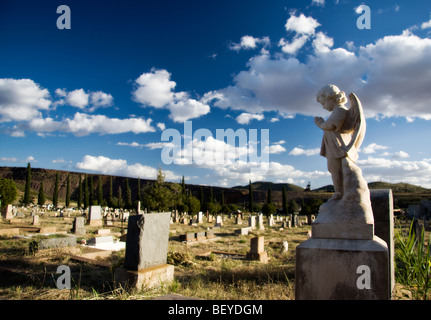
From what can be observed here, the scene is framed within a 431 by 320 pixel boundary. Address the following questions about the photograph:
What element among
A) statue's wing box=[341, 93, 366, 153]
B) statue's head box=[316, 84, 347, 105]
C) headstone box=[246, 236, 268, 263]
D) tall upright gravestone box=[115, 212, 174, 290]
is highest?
statue's head box=[316, 84, 347, 105]

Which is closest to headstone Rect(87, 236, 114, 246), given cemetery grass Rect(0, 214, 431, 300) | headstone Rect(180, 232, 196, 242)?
cemetery grass Rect(0, 214, 431, 300)

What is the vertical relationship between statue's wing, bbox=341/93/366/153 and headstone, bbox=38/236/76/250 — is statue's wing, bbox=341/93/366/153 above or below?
above

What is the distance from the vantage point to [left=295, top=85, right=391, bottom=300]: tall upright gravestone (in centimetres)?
310

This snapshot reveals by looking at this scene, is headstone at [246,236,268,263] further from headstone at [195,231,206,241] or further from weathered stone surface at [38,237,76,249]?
weathered stone surface at [38,237,76,249]

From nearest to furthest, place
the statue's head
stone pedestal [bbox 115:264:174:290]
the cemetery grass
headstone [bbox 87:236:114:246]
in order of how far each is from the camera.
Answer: the statue's head, the cemetery grass, stone pedestal [bbox 115:264:174:290], headstone [bbox 87:236:114:246]

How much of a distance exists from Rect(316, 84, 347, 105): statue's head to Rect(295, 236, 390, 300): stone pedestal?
1.92m

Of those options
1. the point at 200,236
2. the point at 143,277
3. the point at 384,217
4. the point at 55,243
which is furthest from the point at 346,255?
the point at 200,236

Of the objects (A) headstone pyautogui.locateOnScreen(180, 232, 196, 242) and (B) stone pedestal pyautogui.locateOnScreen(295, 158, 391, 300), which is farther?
(A) headstone pyautogui.locateOnScreen(180, 232, 196, 242)
